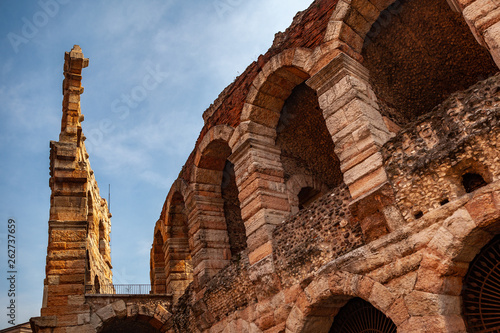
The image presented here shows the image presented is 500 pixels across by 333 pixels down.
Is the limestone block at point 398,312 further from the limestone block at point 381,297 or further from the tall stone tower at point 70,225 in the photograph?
the tall stone tower at point 70,225

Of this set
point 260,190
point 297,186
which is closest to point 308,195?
point 297,186

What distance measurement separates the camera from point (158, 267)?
43.7 feet

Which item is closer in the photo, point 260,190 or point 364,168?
point 364,168

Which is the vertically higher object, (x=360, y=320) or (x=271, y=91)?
(x=271, y=91)

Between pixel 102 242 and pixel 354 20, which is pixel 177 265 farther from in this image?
pixel 354 20

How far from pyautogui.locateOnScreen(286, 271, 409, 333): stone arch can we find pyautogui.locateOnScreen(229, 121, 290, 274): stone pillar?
0.82 m

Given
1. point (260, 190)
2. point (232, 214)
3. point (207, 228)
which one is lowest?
point (260, 190)

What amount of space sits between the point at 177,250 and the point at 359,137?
766 centimetres

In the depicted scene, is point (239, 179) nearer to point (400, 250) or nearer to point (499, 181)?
point (400, 250)

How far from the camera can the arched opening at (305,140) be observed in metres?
8.26

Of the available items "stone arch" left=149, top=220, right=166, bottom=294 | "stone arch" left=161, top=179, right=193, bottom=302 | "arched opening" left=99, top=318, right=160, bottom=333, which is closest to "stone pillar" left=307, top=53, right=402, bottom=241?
"stone arch" left=161, top=179, right=193, bottom=302

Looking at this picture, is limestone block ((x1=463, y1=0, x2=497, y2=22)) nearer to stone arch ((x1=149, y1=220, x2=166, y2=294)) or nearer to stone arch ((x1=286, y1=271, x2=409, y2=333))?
stone arch ((x1=286, y1=271, x2=409, y2=333))

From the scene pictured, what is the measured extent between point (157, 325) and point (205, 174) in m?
3.89

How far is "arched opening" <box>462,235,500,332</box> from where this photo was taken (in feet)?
13.7
